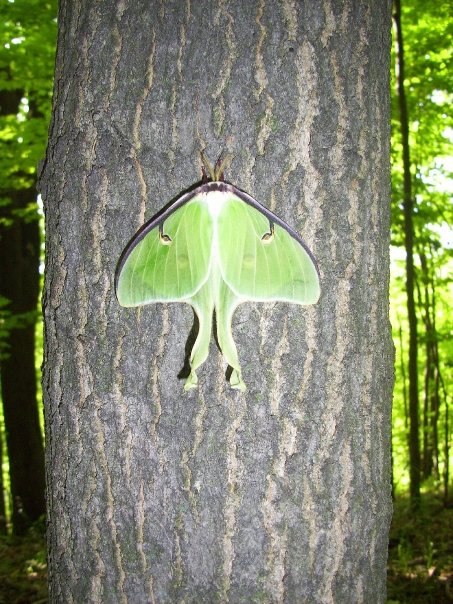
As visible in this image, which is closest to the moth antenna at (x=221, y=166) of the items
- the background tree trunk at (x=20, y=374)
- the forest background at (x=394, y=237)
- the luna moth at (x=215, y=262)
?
the luna moth at (x=215, y=262)

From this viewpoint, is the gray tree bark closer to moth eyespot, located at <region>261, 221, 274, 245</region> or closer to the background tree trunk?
moth eyespot, located at <region>261, 221, 274, 245</region>

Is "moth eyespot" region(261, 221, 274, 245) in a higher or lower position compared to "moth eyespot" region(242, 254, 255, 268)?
higher

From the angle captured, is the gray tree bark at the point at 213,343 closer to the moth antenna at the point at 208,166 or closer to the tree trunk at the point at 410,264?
the moth antenna at the point at 208,166

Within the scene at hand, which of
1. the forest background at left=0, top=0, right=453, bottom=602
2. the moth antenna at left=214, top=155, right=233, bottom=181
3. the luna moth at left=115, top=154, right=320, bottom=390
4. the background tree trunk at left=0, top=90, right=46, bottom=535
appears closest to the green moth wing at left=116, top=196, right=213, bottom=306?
the luna moth at left=115, top=154, right=320, bottom=390

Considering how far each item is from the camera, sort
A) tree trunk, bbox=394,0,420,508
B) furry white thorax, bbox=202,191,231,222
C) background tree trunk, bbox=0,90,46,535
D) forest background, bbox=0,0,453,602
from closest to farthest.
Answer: furry white thorax, bbox=202,191,231,222, forest background, bbox=0,0,453,602, tree trunk, bbox=394,0,420,508, background tree trunk, bbox=0,90,46,535

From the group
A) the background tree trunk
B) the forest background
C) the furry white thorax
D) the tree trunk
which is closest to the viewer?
the furry white thorax

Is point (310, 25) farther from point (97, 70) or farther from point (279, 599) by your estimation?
point (279, 599)
